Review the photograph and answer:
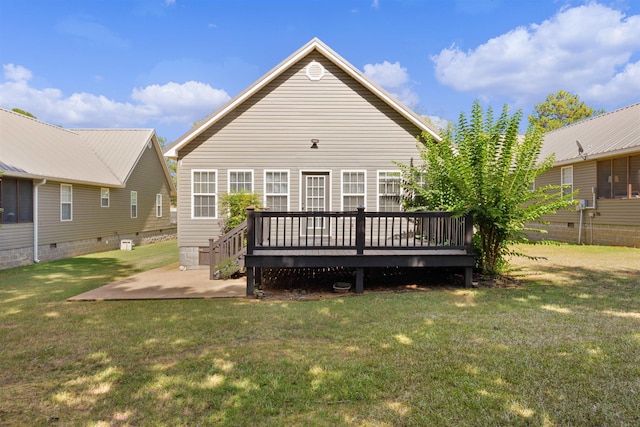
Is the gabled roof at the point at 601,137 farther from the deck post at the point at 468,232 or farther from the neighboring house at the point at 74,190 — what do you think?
the neighboring house at the point at 74,190

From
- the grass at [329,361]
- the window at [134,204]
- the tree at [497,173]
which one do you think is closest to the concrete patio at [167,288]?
the grass at [329,361]

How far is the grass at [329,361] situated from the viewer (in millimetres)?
2729

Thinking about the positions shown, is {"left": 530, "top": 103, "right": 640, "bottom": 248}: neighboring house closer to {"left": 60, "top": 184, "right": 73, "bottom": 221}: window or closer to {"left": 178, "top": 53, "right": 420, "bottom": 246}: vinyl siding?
{"left": 178, "top": 53, "right": 420, "bottom": 246}: vinyl siding

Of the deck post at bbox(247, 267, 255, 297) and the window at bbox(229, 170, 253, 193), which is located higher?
the window at bbox(229, 170, 253, 193)

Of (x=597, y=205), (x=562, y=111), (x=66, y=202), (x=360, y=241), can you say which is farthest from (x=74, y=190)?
(x=562, y=111)

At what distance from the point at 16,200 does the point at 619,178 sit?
20.7 m

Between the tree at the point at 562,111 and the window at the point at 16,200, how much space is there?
1407 inches

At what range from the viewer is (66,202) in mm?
13727

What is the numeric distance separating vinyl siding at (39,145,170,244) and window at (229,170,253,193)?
724cm

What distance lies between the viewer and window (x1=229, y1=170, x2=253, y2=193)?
414 inches

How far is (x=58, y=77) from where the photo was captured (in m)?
23.3

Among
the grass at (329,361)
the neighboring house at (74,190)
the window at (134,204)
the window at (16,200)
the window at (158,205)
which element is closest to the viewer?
the grass at (329,361)

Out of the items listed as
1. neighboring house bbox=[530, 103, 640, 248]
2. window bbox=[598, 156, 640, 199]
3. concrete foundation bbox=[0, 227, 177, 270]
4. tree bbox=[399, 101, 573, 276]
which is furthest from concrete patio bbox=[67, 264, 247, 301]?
window bbox=[598, 156, 640, 199]

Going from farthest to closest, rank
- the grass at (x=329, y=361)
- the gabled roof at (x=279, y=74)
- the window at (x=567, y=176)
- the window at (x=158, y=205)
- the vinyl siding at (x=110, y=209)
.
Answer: the window at (x=158, y=205) < the window at (x=567, y=176) < the vinyl siding at (x=110, y=209) < the gabled roof at (x=279, y=74) < the grass at (x=329, y=361)
